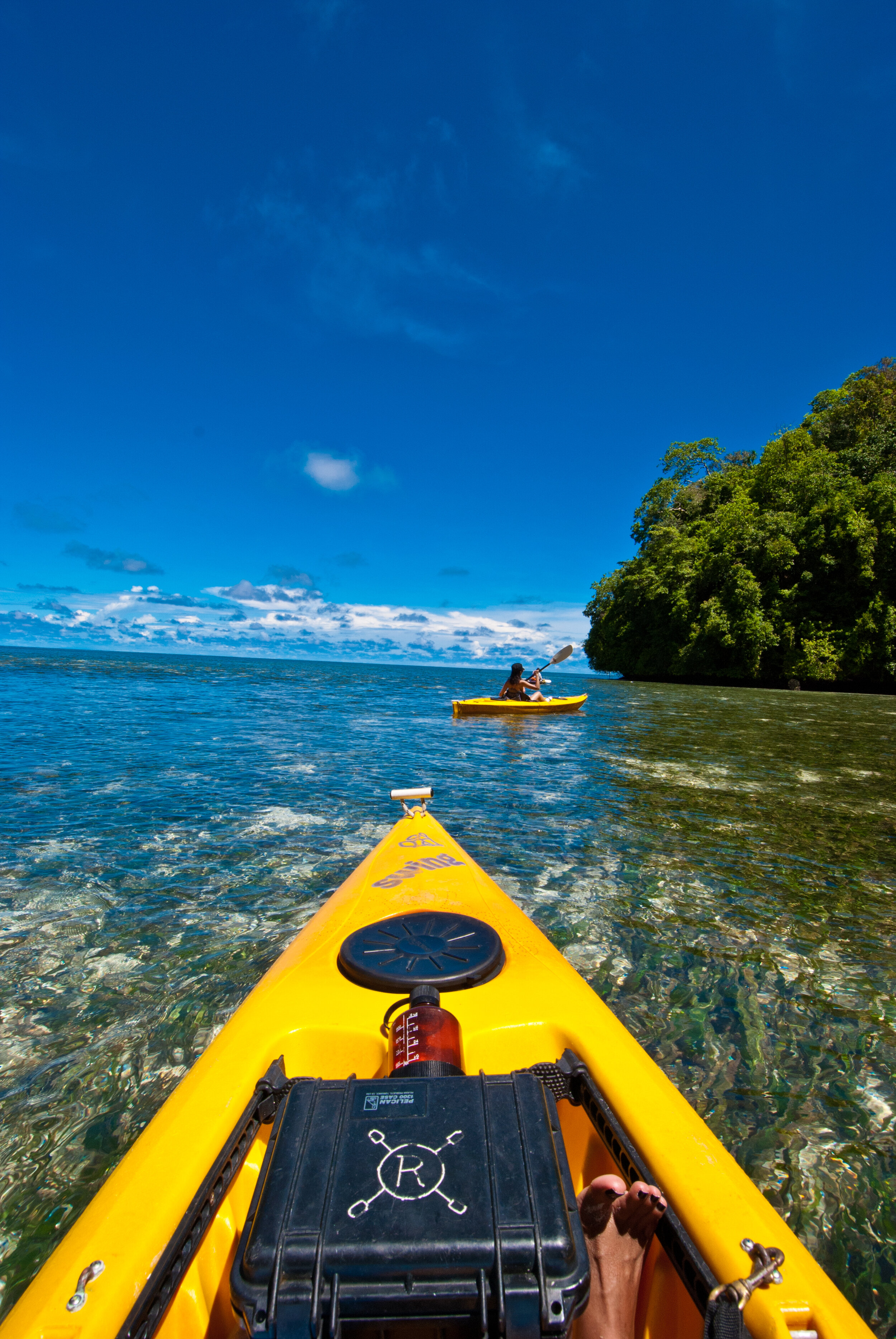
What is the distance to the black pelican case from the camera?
1.21 meters

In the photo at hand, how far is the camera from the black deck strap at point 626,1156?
1.32m

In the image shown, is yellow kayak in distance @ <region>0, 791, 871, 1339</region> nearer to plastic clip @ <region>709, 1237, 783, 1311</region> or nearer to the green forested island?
plastic clip @ <region>709, 1237, 783, 1311</region>

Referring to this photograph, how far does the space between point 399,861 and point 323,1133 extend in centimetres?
274

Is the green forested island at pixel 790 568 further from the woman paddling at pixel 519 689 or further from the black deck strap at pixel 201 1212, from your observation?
the black deck strap at pixel 201 1212

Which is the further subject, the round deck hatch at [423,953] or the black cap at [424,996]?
the round deck hatch at [423,953]

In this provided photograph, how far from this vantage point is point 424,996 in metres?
2.24

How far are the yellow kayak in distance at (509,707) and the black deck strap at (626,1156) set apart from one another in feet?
52.7

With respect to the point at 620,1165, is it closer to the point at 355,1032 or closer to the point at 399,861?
the point at 355,1032

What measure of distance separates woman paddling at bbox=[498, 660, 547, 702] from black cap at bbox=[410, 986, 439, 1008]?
16666 millimetres

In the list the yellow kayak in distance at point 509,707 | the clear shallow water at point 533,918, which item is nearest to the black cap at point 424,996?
the clear shallow water at point 533,918

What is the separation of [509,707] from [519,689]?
923 mm

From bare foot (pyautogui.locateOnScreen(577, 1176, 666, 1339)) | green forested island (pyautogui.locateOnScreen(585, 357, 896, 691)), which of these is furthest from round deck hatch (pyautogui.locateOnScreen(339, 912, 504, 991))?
green forested island (pyautogui.locateOnScreen(585, 357, 896, 691))

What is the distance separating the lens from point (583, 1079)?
196cm

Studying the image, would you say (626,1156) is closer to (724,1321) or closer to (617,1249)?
(617,1249)
